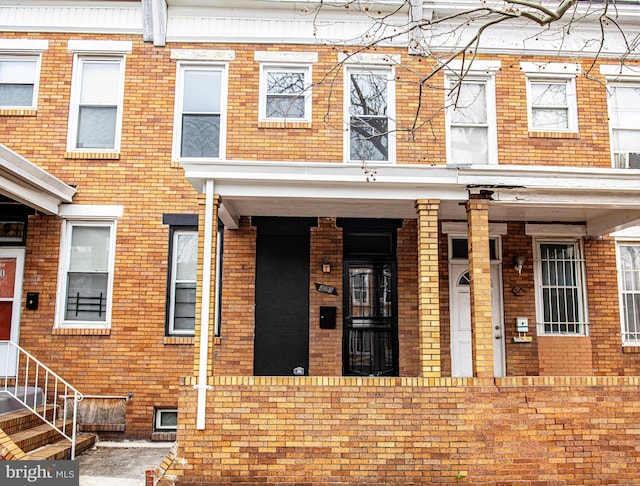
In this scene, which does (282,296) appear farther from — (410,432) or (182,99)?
(182,99)

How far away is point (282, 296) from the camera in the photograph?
893cm

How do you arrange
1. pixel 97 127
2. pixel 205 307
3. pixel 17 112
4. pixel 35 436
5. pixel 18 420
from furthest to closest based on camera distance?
pixel 97 127 → pixel 17 112 → pixel 18 420 → pixel 35 436 → pixel 205 307

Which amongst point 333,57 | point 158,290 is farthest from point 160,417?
point 333,57

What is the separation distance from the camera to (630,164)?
9.59 m

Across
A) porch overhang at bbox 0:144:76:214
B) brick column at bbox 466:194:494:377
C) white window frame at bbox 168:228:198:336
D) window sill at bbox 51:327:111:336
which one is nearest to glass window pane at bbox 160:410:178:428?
white window frame at bbox 168:228:198:336

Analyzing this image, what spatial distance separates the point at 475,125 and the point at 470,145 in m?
0.35

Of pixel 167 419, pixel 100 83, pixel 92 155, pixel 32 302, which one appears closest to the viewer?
pixel 167 419

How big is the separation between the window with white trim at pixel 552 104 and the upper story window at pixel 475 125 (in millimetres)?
684

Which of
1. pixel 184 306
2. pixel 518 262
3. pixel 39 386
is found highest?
pixel 518 262

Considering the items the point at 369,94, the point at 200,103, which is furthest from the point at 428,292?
the point at 200,103

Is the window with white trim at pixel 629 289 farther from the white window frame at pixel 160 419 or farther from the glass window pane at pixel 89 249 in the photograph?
the glass window pane at pixel 89 249

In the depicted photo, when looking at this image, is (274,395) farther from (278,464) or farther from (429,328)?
(429,328)

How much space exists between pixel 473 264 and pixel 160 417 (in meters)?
5.28

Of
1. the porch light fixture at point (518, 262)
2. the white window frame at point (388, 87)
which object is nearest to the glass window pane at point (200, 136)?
the white window frame at point (388, 87)
